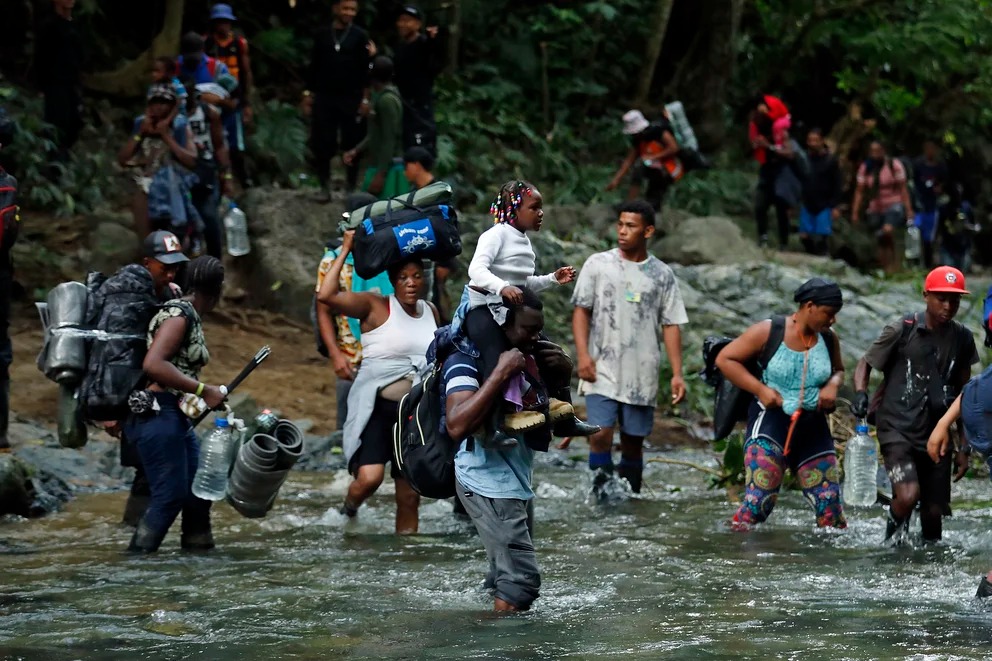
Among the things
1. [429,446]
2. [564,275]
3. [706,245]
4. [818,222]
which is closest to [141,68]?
[706,245]

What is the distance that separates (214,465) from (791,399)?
3.48m

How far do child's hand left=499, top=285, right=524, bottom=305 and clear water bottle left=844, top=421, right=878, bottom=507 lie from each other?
3.65 meters

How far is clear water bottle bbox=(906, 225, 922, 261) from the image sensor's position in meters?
23.4

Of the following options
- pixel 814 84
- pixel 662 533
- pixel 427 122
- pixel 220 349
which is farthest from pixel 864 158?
pixel 662 533

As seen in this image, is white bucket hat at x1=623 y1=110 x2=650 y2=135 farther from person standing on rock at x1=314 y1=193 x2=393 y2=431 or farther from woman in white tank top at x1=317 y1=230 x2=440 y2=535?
woman in white tank top at x1=317 y1=230 x2=440 y2=535

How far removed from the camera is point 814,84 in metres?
26.2

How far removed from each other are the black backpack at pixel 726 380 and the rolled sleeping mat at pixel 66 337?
151 inches

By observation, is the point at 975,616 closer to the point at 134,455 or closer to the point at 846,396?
the point at 134,455

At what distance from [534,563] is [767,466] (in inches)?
109

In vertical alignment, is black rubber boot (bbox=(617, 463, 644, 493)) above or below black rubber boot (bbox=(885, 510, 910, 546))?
below

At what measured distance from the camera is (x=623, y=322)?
35.9 feet

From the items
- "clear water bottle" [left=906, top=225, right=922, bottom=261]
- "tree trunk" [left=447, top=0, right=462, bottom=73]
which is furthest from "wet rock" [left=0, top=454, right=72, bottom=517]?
"clear water bottle" [left=906, top=225, right=922, bottom=261]

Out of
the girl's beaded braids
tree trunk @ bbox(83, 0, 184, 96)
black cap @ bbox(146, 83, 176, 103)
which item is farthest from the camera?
tree trunk @ bbox(83, 0, 184, 96)

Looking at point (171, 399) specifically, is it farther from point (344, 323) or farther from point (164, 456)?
point (344, 323)
